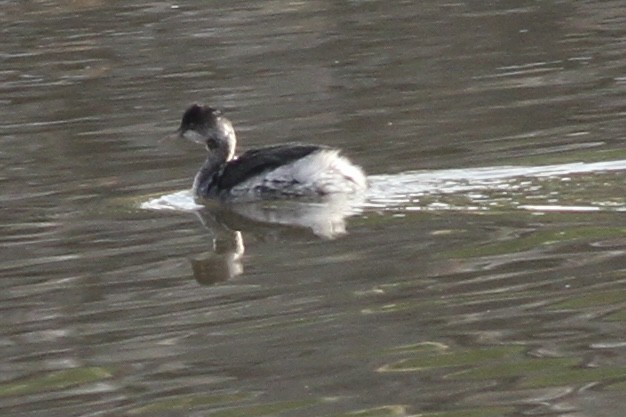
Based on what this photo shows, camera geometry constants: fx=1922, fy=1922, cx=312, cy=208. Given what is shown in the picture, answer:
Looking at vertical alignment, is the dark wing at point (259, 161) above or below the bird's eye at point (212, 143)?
above

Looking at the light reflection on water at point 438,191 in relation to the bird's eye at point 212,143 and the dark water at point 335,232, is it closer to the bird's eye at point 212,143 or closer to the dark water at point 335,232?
the dark water at point 335,232

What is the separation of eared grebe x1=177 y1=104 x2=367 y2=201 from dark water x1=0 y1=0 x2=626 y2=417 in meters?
0.14

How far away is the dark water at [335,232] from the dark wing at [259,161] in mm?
244

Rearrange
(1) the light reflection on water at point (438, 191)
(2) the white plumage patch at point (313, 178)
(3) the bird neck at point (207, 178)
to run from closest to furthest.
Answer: (1) the light reflection on water at point (438, 191) → (2) the white plumage patch at point (313, 178) → (3) the bird neck at point (207, 178)

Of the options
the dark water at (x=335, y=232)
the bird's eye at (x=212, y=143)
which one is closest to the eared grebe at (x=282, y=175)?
the dark water at (x=335, y=232)

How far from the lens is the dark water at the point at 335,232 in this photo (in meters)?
6.22

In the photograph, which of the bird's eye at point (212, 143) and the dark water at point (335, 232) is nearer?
the dark water at point (335, 232)

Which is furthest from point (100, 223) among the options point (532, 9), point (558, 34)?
point (532, 9)

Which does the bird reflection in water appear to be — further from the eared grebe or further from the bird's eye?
the bird's eye

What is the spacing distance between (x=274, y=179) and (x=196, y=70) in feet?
18.1

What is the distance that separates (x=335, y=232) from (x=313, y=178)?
1200 mm

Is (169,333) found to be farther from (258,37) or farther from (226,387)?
(258,37)

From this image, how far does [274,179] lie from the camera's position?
10.3 m

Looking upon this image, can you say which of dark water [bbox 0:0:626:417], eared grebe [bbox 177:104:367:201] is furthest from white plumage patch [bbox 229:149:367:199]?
dark water [bbox 0:0:626:417]
